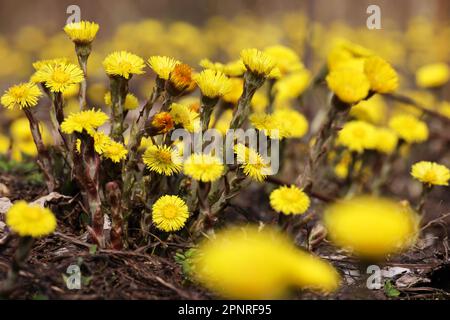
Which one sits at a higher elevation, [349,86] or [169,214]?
[349,86]

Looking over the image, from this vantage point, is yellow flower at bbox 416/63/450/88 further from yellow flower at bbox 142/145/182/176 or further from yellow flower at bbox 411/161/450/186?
yellow flower at bbox 142/145/182/176

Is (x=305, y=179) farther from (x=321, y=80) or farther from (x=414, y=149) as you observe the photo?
(x=414, y=149)

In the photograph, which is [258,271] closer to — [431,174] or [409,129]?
[431,174]

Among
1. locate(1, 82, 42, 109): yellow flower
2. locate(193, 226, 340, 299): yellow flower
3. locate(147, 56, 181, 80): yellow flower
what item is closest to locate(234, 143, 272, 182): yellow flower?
locate(193, 226, 340, 299): yellow flower

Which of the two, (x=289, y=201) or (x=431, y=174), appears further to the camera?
(x=431, y=174)

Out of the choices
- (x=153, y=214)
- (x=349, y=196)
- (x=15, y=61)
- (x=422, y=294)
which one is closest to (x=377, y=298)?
(x=422, y=294)

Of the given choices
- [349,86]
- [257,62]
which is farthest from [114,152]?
[349,86]
